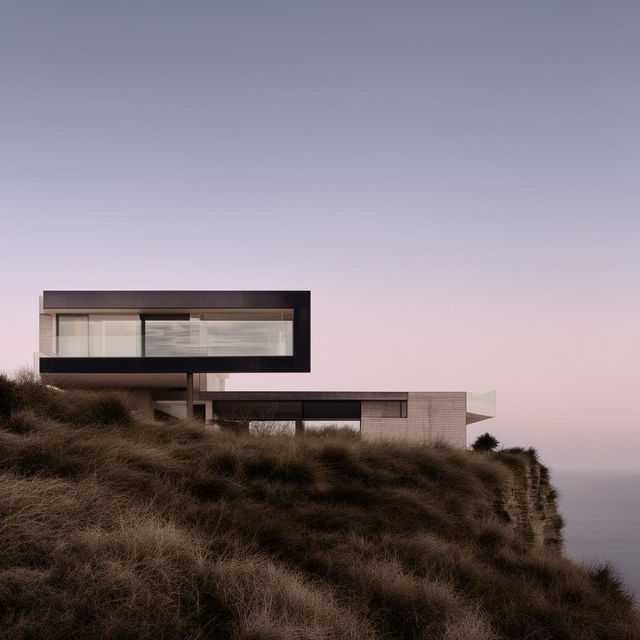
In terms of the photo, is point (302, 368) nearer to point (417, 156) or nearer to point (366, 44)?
point (417, 156)

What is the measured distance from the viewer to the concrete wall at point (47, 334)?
2106 centimetres

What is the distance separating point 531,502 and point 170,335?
1191cm

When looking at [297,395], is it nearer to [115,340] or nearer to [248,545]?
[115,340]

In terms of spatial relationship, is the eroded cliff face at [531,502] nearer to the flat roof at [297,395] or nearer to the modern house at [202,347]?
the modern house at [202,347]

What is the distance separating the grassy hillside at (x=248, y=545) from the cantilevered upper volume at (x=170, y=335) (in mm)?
9595

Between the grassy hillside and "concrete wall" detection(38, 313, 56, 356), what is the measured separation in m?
11.2

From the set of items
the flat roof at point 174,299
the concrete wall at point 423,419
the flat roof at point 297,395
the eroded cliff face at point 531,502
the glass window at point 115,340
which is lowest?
the eroded cliff face at point 531,502

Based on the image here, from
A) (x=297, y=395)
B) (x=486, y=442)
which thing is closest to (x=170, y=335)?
(x=297, y=395)

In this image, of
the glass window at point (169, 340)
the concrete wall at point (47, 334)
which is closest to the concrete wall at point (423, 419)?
the glass window at point (169, 340)

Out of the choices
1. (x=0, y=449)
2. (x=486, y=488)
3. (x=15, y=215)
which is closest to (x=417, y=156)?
(x=486, y=488)

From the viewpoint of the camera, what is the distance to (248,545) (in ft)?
19.4

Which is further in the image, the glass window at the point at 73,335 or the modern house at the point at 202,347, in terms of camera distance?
the glass window at the point at 73,335

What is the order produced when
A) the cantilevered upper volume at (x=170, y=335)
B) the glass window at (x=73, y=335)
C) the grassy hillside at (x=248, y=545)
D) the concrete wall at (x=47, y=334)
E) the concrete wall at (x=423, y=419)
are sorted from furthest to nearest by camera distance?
the concrete wall at (x=423, y=419)
the concrete wall at (x=47, y=334)
the glass window at (x=73, y=335)
the cantilevered upper volume at (x=170, y=335)
the grassy hillside at (x=248, y=545)

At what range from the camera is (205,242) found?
21.3m
